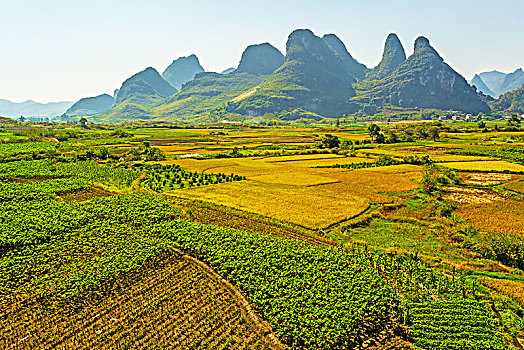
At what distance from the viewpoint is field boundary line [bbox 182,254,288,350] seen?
1411 centimetres

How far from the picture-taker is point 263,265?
64.4 ft

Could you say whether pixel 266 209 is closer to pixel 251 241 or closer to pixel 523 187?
pixel 251 241

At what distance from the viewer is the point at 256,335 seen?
47.5 ft

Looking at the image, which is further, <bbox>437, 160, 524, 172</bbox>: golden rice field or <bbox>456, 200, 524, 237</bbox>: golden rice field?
<bbox>437, 160, 524, 172</bbox>: golden rice field

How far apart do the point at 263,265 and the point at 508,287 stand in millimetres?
14835

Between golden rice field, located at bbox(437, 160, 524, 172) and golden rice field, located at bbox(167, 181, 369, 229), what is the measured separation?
1198 inches

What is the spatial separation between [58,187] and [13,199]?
6322mm

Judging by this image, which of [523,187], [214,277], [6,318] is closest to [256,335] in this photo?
[214,277]

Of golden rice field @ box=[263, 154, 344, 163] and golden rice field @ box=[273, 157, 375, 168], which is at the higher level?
golden rice field @ box=[263, 154, 344, 163]

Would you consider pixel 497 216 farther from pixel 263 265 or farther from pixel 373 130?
pixel 373 130

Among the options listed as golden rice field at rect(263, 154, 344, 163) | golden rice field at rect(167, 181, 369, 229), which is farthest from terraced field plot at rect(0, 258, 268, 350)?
golden rice field at rect(263, 154, 344, 163)

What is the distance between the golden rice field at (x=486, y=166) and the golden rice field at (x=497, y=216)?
20473mm

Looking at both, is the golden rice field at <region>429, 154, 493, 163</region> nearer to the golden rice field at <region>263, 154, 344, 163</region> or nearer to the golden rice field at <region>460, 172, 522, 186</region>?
the golden rice field at <region>460, 172, 522, 186</region>

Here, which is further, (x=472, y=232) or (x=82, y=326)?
(x=472, y=232)
